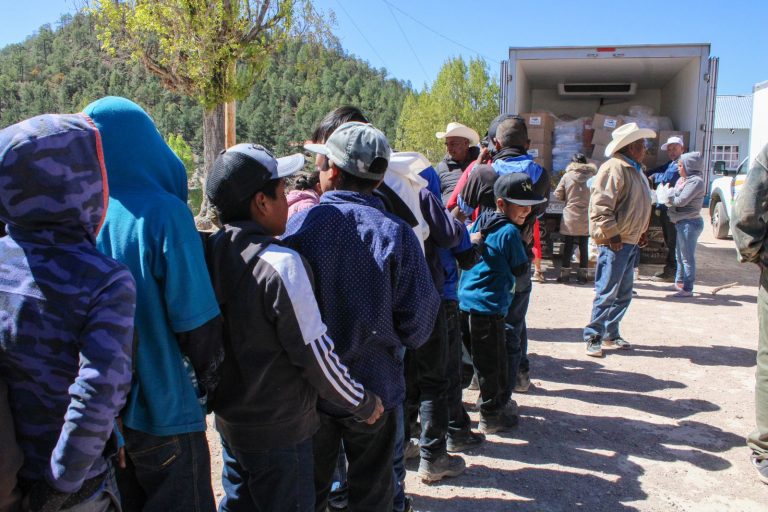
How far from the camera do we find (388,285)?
2.10m

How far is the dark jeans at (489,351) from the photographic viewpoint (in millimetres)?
3604

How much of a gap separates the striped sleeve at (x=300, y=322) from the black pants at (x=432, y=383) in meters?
1.19

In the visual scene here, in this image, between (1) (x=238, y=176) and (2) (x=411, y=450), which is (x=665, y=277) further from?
(1) (x=238, y=176)

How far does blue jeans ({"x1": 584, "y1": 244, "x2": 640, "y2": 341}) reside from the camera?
537 centimetres

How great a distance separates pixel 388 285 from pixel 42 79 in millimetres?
112493

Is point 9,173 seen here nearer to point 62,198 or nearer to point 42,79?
point 62,198

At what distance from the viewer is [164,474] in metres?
1.75

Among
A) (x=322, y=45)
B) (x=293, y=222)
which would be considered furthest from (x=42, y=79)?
(x=293, y=222)

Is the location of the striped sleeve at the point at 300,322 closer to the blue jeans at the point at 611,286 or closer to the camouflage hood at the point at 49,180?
the camouflage hood at the point at 49,180

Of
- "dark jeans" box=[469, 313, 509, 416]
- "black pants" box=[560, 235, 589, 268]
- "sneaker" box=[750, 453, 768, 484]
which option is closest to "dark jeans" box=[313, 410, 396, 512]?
"dark jeans" box=[469, 313, 509, 416]

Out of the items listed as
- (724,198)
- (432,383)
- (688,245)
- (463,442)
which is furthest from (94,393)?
(724,198)

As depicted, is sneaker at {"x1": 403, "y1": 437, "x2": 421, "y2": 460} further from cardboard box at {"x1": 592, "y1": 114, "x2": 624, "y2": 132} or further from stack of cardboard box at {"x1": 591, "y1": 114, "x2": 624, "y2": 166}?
cardboard box at {"x1": 592, "y1": 114, "x2": 624, "y2": 132}

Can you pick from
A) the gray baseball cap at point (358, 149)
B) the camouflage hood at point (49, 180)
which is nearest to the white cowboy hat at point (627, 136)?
the gray baseball cap at point (358, 149)

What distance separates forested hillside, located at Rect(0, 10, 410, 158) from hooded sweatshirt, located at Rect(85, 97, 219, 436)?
56.3 m
